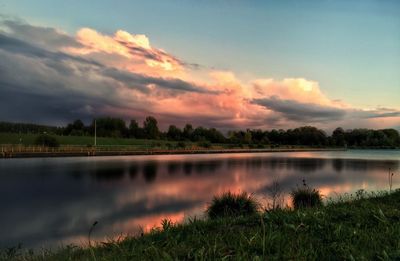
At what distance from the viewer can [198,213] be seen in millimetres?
16750

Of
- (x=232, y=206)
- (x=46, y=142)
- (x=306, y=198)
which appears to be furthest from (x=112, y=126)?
(x=232, y=206)

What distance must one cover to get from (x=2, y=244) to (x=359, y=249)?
1173 centimetres

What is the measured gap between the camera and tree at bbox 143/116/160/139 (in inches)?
6879

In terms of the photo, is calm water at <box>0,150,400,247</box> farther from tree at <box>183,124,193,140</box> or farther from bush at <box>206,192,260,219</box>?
tree at <box>183,124,193,140</box>

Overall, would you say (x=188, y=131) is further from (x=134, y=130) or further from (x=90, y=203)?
(x=90, y=203)

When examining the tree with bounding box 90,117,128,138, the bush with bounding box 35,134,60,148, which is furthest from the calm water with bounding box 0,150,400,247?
the tree with bounding box 90,117,128,138

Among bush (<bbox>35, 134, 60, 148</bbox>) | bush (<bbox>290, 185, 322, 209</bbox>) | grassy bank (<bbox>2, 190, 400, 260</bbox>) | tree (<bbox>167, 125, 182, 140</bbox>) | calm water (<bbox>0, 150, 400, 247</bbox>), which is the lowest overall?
calm water (<bbox>0, 150, 400, 247</bbox>)

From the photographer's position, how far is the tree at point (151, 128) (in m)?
175

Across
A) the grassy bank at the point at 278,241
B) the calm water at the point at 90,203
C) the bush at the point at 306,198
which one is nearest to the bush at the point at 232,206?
the calm water at the point at 90,203

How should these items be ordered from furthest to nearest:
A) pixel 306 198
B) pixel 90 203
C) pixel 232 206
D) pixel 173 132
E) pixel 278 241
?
pixel 173 132, pixel 90 203, pixel 306 198, pixel 232 206, pixel 278 241

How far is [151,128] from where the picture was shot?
178 meters

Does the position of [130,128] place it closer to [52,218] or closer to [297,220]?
[52,218]

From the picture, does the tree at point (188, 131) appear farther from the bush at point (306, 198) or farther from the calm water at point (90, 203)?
the bush at point (306, 198)

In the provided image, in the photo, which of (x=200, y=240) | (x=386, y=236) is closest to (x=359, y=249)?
(x=386, y=236)
